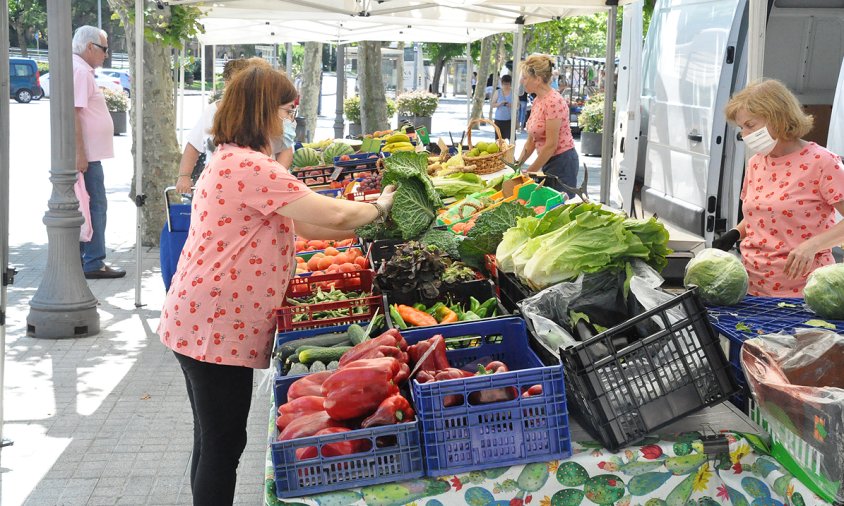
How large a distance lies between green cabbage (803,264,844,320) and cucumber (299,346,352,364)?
1.70m

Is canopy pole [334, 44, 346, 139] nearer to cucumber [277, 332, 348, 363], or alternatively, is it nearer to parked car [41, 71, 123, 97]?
parked car [41, 71, 123, 97]

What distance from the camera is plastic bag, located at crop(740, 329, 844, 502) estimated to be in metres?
2.35

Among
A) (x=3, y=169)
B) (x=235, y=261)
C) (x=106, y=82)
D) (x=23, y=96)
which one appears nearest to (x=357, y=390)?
(x=235, y=261)

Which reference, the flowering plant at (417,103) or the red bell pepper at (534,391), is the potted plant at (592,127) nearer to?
the flowering plant at (417,103)

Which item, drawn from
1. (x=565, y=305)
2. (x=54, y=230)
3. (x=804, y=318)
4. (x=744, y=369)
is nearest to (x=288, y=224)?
(x=565, y=305)

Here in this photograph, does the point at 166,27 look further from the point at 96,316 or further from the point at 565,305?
the point at 565,305

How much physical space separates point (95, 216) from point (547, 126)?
446 cm

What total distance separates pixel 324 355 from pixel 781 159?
8.07ft

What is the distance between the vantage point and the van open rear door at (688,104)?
8.14 metres

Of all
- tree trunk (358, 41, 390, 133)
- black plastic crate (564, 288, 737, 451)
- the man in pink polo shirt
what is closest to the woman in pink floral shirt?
the man in pink polo shirt

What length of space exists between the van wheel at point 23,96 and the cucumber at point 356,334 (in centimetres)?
3773

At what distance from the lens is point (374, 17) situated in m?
12.5

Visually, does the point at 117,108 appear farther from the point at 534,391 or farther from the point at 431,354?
the point at 534,391

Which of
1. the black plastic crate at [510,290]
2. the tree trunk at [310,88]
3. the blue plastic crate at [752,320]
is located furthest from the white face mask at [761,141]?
the tree trunk at [310,88]
